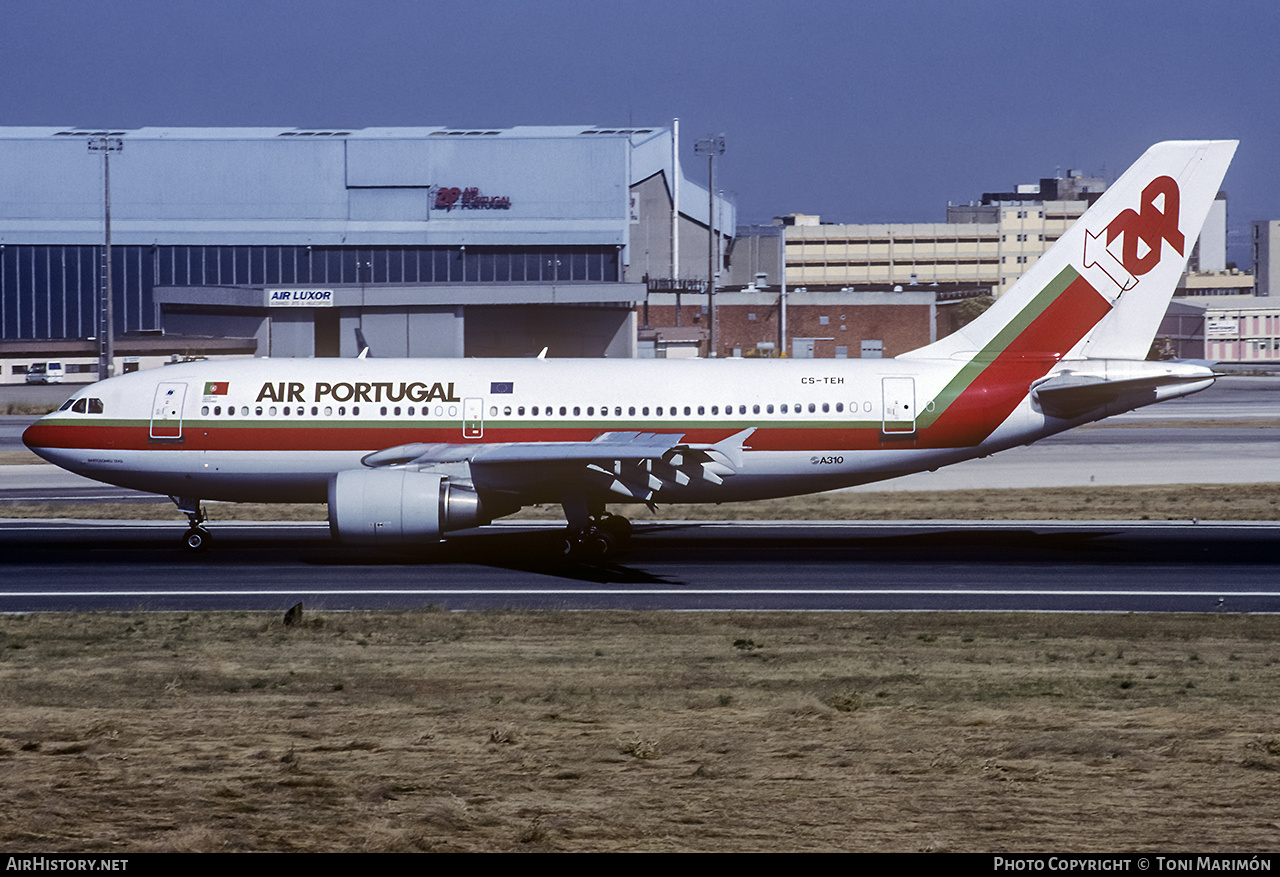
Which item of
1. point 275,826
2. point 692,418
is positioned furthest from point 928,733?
point 692,418

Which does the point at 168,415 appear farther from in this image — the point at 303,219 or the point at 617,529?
the point at 303,219

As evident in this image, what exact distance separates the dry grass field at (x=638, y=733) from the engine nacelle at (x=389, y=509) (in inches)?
194

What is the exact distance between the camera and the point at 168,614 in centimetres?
2592

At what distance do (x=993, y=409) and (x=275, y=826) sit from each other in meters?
24.8

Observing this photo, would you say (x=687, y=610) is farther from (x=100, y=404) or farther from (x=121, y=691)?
(x=100, y=404)

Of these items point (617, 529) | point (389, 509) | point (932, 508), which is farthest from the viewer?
point (932, 508)

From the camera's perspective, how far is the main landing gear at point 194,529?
34.4m

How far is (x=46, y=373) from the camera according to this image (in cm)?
11475

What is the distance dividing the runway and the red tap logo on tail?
7102 mm

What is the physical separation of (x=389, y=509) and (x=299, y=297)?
86.2m

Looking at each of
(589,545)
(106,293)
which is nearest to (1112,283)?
(589,545)

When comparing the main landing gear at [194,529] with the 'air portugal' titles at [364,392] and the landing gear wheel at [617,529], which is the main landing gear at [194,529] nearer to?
the 'air portugal' titles at [364,392]

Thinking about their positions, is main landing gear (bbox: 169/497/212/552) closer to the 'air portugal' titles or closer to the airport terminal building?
the 'air portugal' titles

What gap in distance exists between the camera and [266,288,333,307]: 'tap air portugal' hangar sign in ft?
367
